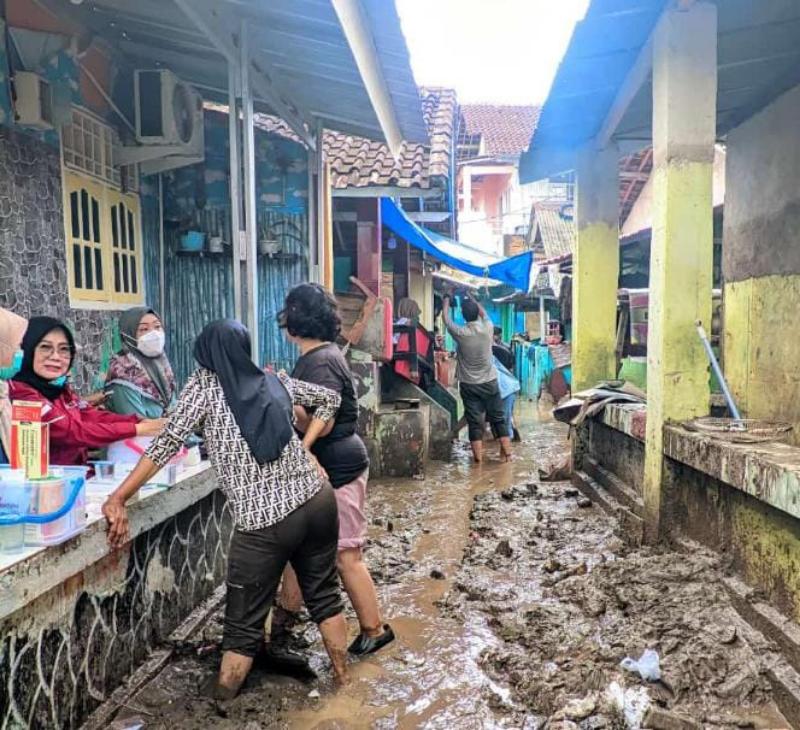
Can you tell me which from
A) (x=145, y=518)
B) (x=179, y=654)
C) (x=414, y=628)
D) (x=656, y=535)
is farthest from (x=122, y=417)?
(x=656, y=535)

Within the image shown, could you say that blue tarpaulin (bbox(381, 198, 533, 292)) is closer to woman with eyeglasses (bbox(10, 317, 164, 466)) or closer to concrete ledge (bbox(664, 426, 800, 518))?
concrete ledge (bbox(664, 426, 800, 518))

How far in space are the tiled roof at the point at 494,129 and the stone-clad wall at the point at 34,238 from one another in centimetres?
2717

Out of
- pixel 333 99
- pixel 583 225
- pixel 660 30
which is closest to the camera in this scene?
pixel 660 30

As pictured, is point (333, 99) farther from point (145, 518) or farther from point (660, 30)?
point (145, 518)

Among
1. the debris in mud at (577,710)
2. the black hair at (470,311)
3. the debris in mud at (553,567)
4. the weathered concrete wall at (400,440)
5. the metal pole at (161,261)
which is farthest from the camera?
the black hair at (470,311)

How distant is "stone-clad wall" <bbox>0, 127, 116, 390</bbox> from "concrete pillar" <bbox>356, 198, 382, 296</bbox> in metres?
4.71

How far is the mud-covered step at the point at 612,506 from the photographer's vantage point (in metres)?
5.00

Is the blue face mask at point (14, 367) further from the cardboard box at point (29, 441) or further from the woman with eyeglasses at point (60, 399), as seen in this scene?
the cardboard box at point (29, 441)

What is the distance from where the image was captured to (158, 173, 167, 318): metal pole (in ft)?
22.5

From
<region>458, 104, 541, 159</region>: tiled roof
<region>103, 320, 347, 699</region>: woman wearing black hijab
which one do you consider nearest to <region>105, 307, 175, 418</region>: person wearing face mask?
<region>103, 320, 347, 699</region>: woman wearing black hijab

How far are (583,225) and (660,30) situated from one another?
3.08 m

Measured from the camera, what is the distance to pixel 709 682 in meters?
3.05

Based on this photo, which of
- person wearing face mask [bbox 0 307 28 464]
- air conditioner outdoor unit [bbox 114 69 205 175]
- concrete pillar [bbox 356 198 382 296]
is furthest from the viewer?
concrete pillar [bbox 356 198 382 296]

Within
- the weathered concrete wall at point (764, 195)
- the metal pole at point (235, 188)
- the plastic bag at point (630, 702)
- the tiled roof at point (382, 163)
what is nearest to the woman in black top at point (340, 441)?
the plastic bag at point (630, 702)
